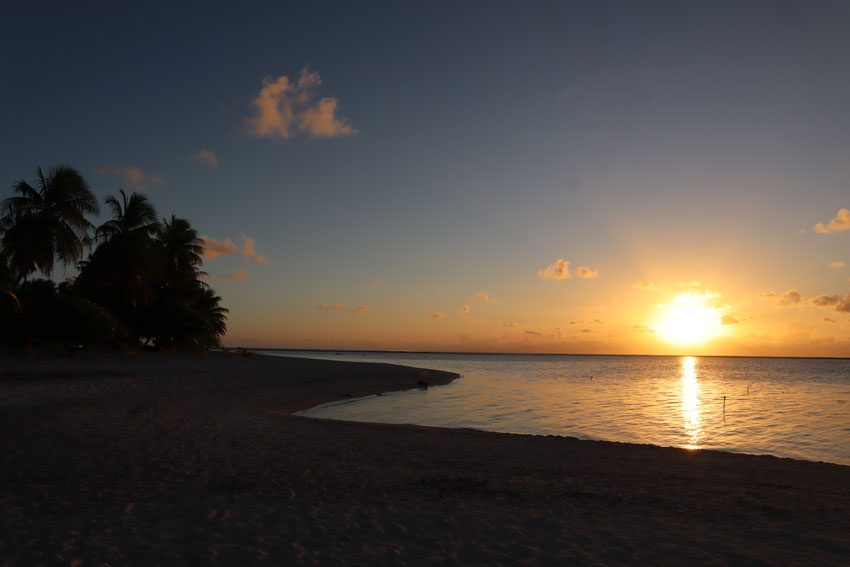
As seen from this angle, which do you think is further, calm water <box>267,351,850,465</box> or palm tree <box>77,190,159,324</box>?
palm tree <box>77,190,159,324</box>

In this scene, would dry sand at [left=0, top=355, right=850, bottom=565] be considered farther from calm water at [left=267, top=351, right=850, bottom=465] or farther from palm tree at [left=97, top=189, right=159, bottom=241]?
palm tree at [left=97, top=189, right=159, bottom=241]

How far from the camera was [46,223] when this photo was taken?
3481 centimetres

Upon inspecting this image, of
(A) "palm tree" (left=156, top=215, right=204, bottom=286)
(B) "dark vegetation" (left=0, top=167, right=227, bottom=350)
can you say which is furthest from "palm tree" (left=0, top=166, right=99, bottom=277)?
A: (A) "palm tree" (left=156, top=215, right=204, bottom=286)

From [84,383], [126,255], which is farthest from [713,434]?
[126,255]

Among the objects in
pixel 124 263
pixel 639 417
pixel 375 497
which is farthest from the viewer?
pixel 124 263

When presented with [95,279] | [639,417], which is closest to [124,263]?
[95,279]

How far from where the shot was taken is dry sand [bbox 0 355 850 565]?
7090mm

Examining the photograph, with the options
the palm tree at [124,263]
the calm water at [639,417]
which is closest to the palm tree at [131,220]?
the palm tree at [124,263]

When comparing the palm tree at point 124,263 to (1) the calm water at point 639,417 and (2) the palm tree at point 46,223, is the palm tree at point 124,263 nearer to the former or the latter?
(2) the palm tree at point 46,223

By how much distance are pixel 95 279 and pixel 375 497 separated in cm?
4291

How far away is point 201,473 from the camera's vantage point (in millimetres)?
10625

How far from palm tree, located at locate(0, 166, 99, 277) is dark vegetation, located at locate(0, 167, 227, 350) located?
0.06 metres

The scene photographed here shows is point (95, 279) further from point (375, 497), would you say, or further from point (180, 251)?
point (375, 497)

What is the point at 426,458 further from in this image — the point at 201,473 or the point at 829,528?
the point at 829,528
